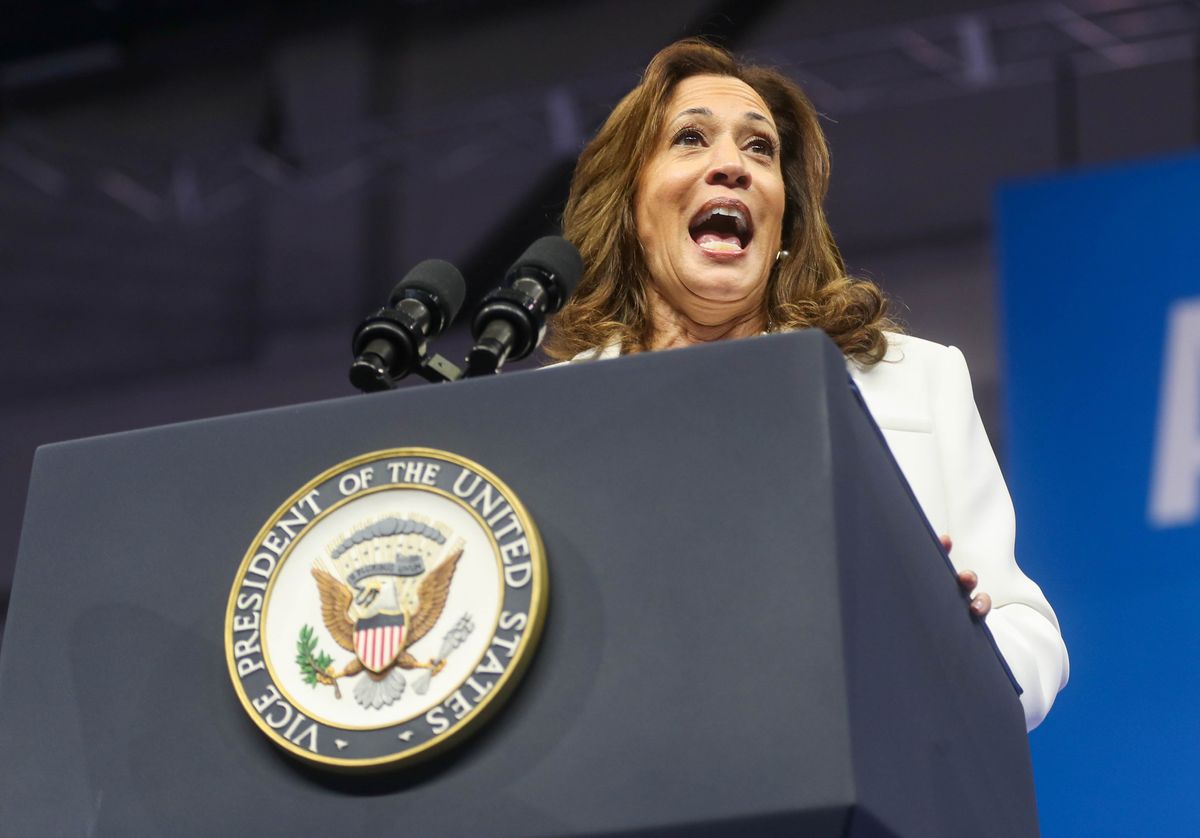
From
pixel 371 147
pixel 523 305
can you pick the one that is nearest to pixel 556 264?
Result: pixel 523 305

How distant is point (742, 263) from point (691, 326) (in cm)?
11

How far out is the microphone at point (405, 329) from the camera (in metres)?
1.16

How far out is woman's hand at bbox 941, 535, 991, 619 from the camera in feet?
3.94

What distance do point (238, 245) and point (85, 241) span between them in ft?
1.49

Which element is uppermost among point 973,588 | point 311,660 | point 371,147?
point 371,147

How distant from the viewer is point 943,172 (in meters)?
4.59

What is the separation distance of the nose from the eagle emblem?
37.5 inches

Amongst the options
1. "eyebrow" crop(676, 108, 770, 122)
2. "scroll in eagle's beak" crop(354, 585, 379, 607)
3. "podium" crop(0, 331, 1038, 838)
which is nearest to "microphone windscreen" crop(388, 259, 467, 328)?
"podium" crop(0, 331, 1038, 838)

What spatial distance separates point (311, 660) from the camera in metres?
0.97

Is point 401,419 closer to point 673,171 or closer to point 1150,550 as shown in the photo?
point 673,171

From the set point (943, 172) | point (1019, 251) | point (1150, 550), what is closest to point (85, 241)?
point (943, 172)

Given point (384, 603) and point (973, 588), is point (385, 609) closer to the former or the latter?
point (384, 603)

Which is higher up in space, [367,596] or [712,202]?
[712,202]

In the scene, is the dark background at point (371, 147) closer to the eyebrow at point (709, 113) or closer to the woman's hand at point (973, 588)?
the eyebrow at point (709, 113)
